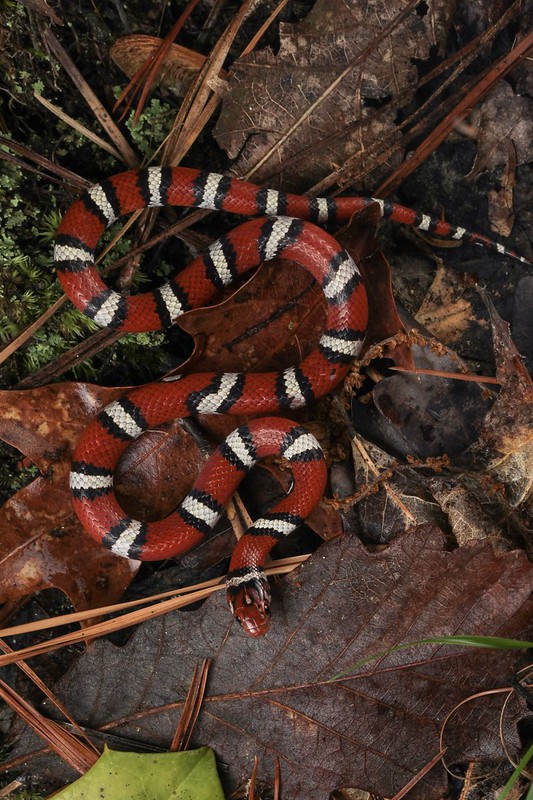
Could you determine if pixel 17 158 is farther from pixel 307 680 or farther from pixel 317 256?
pixel 307 680

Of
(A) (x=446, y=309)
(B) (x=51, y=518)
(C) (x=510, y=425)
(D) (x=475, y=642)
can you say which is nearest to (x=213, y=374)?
(B) (x=51, y=518)

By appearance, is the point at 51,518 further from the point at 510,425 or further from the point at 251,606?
the point at 510,425

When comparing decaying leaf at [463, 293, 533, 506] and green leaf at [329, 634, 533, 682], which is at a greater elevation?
decaying leaf at [463, 293, 533, 506]

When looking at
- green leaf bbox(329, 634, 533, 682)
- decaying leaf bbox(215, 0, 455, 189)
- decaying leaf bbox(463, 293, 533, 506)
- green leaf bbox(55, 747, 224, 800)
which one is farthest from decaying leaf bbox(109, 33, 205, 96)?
green leaf bbox(55, 747, 224, 800)

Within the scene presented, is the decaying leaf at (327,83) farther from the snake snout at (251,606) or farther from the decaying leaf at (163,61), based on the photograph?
the snake snout at (251,606)

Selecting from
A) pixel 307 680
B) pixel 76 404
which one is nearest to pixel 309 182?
pixel 76 404

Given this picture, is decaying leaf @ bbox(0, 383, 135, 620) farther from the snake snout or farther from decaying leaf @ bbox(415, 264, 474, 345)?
decaying leaf @ bbox(415, 264, 474, 345)
